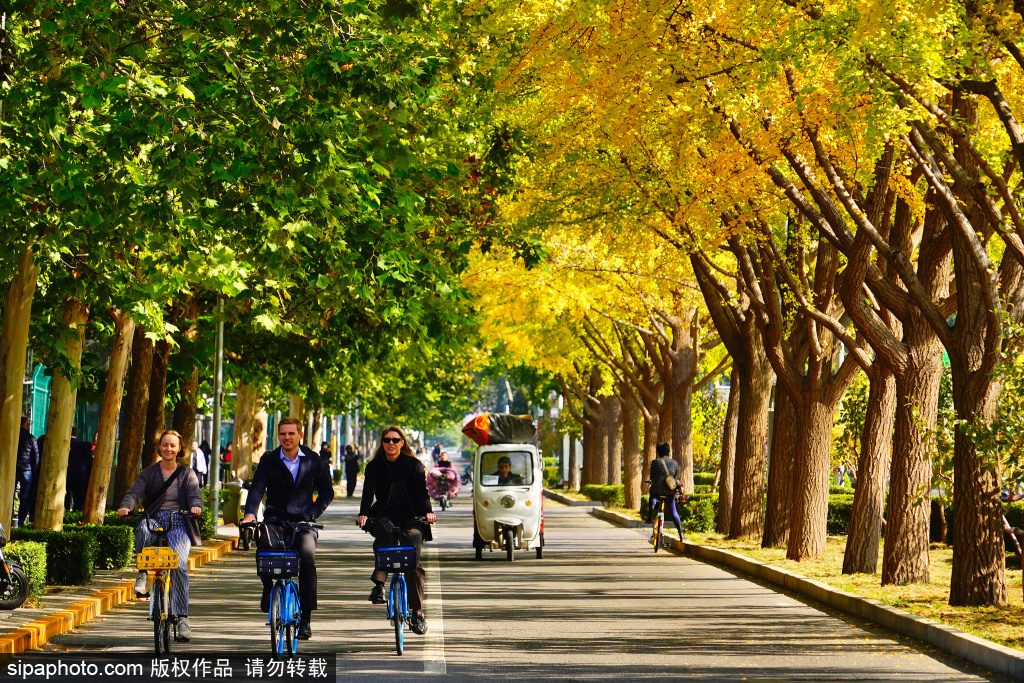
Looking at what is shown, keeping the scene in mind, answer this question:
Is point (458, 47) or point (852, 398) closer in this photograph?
point (458, 47)

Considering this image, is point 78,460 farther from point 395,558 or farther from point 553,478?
point 553,478

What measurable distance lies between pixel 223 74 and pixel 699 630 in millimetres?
6475

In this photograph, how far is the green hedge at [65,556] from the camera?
15.2m

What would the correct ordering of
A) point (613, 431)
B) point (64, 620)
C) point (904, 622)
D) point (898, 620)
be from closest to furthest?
point (64, 620) < point (904, 622) < point (898, 620) < point (613, 431)

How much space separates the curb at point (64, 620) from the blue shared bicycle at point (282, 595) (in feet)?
6.69

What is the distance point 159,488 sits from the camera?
10805 mm

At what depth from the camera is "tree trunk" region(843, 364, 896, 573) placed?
17297 millimetres

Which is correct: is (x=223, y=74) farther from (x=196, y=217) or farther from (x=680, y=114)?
(x=680, y=114)

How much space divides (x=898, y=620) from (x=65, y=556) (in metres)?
8.87

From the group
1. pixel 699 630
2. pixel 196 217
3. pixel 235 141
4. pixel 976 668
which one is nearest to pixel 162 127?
pixel 235 141

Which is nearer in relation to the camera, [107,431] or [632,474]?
[107,431]

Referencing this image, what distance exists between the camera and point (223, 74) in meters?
11.1

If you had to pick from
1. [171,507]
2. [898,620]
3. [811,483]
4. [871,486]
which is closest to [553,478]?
[811,483]

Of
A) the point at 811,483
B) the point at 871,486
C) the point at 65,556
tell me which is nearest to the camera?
the point at 65,556
